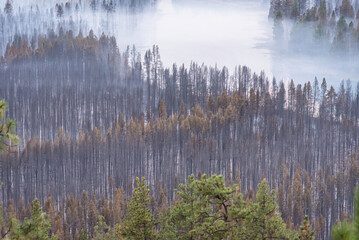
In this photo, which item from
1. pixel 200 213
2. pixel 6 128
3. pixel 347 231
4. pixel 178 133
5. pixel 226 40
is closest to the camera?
pixel 347 231

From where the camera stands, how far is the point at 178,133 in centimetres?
7606

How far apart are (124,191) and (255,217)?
4234 cm

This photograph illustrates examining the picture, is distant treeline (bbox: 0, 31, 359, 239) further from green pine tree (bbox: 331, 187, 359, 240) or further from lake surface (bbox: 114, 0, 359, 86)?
green pine tree (bbox: 331, 187, 359, 240)

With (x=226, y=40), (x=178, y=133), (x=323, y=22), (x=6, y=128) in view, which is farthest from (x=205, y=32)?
(x=6, y=128)

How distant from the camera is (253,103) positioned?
267 feet

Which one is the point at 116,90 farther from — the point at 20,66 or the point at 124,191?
the point at 124,191

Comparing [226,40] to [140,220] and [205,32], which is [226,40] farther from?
[140,220]

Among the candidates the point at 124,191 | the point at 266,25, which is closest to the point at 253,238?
the point at 124,191

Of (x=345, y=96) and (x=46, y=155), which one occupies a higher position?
(x=345, y=96)

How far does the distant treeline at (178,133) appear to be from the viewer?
6600cm

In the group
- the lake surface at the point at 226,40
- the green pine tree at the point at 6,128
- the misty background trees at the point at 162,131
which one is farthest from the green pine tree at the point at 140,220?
the lake surface at the point at 226,40

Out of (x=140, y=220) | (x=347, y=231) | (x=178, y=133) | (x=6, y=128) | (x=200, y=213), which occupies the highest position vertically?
(x=6, y=128)

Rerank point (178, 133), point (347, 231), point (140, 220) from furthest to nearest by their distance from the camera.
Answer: point (178, 133)
point (140, 220)
point (347, 231)

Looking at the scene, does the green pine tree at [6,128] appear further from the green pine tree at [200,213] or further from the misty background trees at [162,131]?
the misty background trees at [162,131]
